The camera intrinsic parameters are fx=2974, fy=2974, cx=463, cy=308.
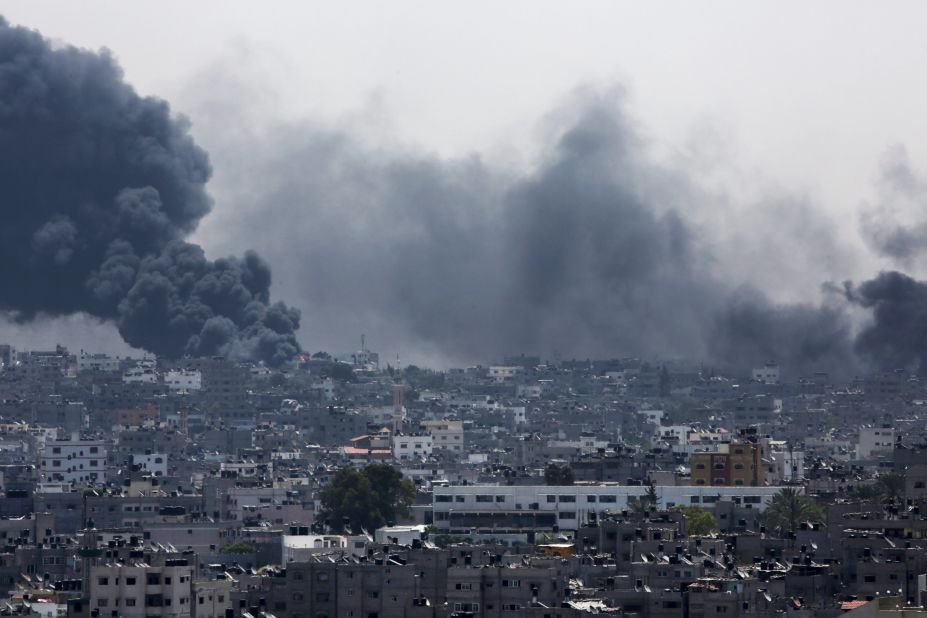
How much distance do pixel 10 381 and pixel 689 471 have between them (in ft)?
329

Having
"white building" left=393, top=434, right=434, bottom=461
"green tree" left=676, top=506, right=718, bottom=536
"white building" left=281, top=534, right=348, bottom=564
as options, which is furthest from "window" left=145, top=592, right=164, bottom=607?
"white building" left=393, top=434, right=434, bottom=461

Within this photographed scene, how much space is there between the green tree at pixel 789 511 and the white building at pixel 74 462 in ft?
147

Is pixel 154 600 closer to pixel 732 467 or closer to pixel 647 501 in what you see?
pixel 647 501

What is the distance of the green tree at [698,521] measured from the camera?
8156cm

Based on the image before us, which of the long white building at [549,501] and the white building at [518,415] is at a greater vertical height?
the white building at [518,415]

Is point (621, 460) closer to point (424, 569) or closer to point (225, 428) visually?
point (424, 569)

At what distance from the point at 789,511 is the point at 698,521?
3184 millimetres

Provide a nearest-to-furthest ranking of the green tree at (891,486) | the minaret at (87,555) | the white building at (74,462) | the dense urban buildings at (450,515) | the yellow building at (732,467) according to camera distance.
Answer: the minaret at (87,555) < the dense urban buildings at (450,515) < the green tree at (891,486) < the yellow building at (732,467) < the white building at (74,462)

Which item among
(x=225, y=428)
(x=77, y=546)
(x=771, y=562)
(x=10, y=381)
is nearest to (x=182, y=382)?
(x=10, y=381)

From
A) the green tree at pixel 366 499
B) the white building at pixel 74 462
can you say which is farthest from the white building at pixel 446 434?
the green tree at pixel 366 499

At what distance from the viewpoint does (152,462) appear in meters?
132

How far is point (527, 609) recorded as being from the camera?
56.7 metres

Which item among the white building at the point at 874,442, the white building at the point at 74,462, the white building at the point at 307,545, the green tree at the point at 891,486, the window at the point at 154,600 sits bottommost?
the window at the point at 154,600

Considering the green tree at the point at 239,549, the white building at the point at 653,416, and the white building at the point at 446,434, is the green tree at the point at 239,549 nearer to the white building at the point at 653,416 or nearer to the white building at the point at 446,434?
the white building at the point at 446,434
